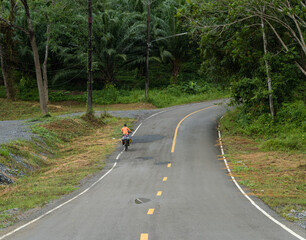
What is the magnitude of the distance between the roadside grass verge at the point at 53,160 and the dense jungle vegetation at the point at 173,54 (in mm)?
6747

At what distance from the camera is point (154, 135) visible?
25703 millimetres

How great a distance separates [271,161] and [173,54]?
34790 mm

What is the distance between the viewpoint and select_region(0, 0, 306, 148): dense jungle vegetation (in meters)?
23.8

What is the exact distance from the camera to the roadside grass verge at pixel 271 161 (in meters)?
11.2

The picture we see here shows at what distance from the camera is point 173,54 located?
164ft

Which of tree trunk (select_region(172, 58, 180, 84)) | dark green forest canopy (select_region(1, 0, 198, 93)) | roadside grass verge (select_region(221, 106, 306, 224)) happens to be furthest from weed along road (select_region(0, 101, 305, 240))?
tree trunk (select_region(172, 58, 180, 84))

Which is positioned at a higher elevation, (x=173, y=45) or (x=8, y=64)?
(x=173, y=45)

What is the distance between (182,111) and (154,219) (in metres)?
28.2

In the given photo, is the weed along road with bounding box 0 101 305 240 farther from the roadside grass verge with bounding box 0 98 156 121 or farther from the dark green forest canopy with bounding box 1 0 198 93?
the dark green forest canopy with bounding box 1 0 198 93

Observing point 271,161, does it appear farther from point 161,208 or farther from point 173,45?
point 173,45

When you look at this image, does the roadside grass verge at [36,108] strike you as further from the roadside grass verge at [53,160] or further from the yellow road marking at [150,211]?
the yellow road marking at [150,211]

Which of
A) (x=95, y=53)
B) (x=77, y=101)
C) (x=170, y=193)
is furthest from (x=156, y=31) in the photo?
(x=170, y=193)

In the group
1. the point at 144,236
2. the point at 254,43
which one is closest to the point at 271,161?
the point at 144,236

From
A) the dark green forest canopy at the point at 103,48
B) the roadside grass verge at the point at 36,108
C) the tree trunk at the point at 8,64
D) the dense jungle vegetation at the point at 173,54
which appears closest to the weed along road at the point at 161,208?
the dense jungle vegetation at the point at 173,54
